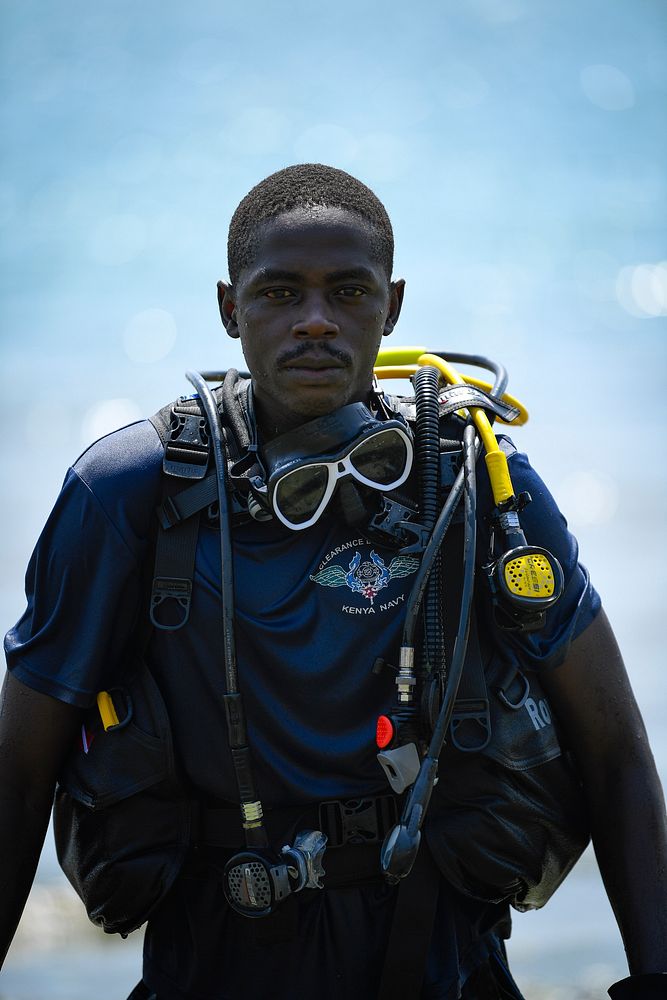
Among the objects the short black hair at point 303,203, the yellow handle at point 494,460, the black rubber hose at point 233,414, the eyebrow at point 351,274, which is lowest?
the yellow handle at point 494,460

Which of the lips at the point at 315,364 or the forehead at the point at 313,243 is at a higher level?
the forehead at the point at 313,243

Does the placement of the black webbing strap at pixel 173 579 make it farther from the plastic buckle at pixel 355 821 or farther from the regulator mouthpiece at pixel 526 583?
the regulator mouthpiece at pixel 526 583

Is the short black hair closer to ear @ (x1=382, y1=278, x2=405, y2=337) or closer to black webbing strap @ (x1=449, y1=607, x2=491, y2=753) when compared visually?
ear @ (x1=382, y1=278, x2=405, y2=337)

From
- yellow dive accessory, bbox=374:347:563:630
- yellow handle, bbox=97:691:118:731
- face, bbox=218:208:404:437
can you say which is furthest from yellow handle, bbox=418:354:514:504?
yellow handle, bbox=97:691:118:731

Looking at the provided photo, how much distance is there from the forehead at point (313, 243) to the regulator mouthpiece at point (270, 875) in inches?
49.7

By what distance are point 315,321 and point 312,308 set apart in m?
0.04

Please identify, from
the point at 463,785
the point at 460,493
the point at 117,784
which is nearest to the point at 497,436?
the point at 460,493

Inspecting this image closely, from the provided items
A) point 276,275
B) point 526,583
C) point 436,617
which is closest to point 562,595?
point 526,583

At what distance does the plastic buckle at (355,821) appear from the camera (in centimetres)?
234

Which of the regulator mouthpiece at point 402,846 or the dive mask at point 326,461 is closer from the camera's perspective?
the regulator mouthpiece at point 402,846

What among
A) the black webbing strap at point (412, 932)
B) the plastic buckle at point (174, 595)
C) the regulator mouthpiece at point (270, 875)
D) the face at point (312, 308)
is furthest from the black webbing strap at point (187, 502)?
the black webbing strap at point (412, 932)

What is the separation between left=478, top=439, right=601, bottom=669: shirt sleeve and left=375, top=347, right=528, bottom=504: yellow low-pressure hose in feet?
0.28

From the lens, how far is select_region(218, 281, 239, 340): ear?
269 centimetres

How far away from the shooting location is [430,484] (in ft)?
7.98
